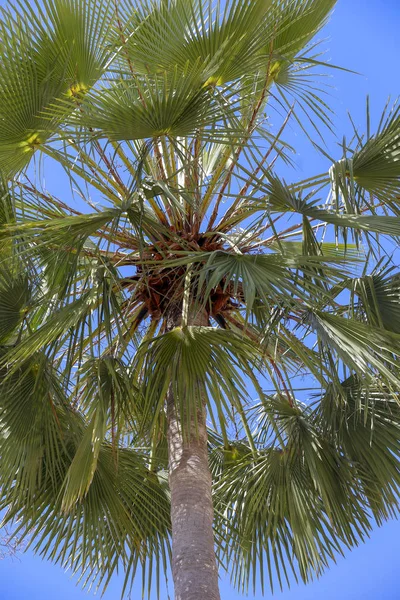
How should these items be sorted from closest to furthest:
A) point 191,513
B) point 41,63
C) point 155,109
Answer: point 155,109
point 191,513
point 41,63

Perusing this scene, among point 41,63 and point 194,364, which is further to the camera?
point 194,364

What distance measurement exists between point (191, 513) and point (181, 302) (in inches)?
51.8

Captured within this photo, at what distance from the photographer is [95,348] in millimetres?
6156

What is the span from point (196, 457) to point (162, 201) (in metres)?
1.61

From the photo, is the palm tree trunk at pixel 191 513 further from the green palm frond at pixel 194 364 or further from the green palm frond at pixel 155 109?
the green palm frond at pixel 155 109

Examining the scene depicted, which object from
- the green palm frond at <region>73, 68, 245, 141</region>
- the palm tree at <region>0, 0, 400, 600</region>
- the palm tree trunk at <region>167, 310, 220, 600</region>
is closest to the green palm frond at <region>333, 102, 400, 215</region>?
Result: the palm tree at <region>0, 0, 400, 600</region>

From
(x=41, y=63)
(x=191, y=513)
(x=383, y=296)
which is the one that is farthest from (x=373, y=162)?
(x=191, y=513)

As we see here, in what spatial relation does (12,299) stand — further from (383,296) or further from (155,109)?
(383,296)

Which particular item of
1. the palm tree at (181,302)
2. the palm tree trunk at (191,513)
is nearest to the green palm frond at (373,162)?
the palm tree at (181,302)

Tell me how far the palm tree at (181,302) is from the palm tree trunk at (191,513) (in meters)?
0.01

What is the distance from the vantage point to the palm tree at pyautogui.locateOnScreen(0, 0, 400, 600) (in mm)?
4680

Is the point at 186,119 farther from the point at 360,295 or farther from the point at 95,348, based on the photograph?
the point at 95,348

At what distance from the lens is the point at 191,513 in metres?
4.71

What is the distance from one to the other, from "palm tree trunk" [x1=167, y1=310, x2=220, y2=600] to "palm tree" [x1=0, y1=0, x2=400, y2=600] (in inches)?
0.5
